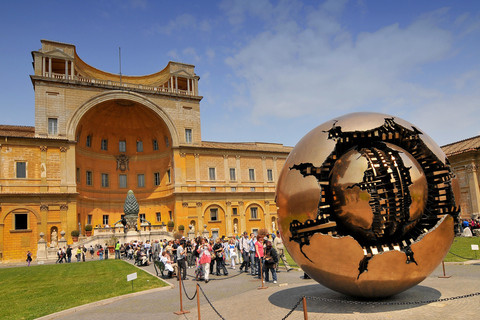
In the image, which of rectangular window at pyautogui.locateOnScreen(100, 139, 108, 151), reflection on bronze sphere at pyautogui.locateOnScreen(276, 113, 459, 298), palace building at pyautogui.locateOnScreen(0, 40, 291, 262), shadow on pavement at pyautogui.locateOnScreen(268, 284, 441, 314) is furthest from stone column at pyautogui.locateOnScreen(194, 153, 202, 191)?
reflection on bronze sphere at pyautogui.locateOnScreen(276, 113, 459, 298)

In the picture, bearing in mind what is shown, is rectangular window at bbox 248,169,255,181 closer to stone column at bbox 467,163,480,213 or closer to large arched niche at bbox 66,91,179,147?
large arched niche at bbox 66,91,179,147

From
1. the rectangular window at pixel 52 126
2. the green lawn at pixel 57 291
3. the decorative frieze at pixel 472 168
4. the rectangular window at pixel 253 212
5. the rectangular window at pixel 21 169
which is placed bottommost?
the green lawn at pixel 57 291

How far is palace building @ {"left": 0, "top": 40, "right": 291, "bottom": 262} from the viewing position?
38.3m

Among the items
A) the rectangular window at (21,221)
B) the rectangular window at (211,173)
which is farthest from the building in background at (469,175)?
the rectangular window at (21,221)

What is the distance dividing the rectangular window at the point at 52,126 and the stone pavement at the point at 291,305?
3237 centimetres

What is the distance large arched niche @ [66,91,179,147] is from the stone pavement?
106 ft

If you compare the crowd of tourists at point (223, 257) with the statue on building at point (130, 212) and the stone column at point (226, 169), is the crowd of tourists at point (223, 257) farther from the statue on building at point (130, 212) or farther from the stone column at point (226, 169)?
the stone column at point (226, 169)

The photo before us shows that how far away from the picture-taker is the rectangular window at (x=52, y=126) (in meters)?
39.9

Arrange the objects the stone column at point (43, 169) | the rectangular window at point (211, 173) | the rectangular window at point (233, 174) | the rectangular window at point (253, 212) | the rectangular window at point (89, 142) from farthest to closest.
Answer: the rectangular window at point (253, 212) → the rectangular window at point (233, 174) → the rectangular window at point (211, 173) → the rectangular window at point (89, 142) → the stone column at point (43, 169)

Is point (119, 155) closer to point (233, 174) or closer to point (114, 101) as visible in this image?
point (114, 101)

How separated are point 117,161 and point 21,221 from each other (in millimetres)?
13960

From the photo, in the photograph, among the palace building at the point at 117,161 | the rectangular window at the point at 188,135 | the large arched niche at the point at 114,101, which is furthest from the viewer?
the rectangular window at the point at 188,135

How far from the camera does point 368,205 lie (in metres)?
6.61

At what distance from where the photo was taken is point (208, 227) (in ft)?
154
